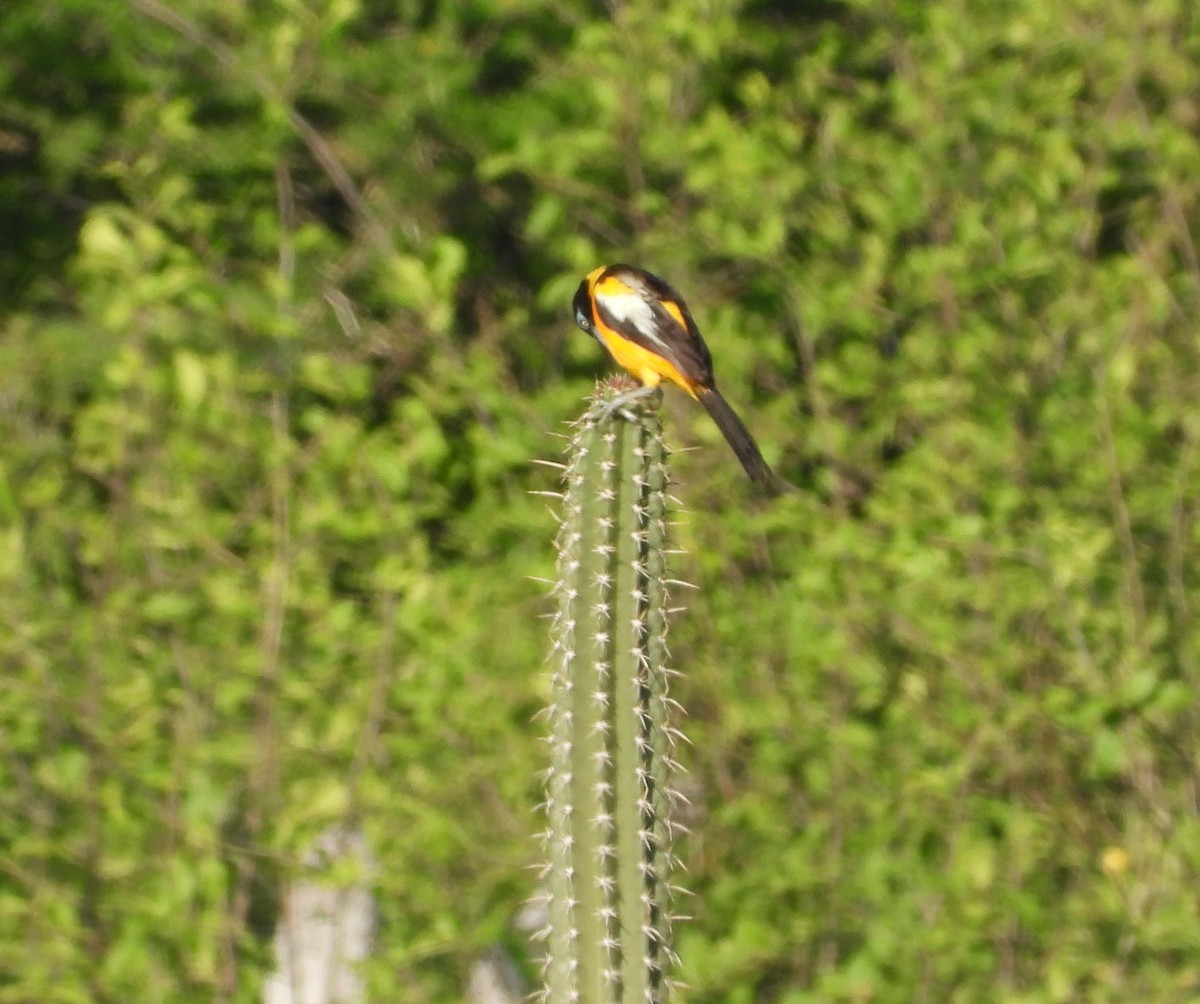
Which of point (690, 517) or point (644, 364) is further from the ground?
point (690, 517)

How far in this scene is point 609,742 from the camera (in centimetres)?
254

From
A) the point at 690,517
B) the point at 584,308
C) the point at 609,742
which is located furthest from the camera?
the point at 690,517

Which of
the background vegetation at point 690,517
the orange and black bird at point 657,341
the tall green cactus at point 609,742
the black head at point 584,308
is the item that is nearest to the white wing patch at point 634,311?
the orange and black bird at point 657,341

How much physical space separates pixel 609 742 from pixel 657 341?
1.66 metres

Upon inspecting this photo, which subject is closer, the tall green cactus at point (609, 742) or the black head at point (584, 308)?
the tall green cactus at point (609, 742)

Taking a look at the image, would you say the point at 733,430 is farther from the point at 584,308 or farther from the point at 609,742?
the point at 609,742

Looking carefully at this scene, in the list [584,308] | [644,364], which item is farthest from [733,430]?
[584,308]

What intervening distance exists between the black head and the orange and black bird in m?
0.05

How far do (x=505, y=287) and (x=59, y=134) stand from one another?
1580 mm

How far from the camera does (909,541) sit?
16.4 ft

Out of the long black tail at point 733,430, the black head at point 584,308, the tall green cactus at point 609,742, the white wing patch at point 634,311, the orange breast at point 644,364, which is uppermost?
the black head at point 584,308

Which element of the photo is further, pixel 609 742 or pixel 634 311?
pixel 634 311

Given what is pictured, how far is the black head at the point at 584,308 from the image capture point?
4.36 m

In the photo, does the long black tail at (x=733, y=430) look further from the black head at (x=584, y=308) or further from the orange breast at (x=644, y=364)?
the black head at (x=584, y=308)
